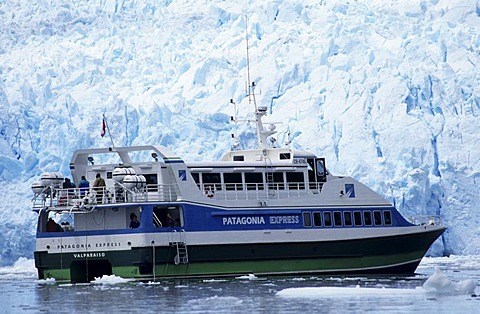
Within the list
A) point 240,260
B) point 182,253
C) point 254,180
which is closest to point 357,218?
point 254,180

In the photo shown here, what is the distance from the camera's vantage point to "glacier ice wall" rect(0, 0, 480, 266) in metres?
39.1

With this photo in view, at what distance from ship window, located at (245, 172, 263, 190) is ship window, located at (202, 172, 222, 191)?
718 millimetres

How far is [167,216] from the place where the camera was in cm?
2762

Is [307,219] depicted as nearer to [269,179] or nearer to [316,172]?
[269,179]

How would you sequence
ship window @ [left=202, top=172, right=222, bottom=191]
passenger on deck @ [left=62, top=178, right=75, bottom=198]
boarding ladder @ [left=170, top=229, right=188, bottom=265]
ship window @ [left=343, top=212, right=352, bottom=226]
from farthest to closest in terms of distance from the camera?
ship window @ [left=343, top=212, right=352, bottom=226] → ship window @ [left=202, top=172, right=222, bottom=191] → passenger on deck @ [left=62, top=178, right=75, bottom=198] → boarding ladder @ [left=170, top=229, right=188, bottom=265]

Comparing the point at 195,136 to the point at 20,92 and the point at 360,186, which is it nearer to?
the point at 20,92

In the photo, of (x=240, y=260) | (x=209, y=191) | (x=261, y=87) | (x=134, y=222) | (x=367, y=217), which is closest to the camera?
(x=134, y=222)

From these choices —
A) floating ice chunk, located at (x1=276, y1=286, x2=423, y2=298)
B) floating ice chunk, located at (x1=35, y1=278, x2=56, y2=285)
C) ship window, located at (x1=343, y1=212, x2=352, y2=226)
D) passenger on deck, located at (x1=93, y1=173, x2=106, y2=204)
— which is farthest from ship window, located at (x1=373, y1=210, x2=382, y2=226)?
floating ice chunk, located at (x1=35, y1=278, x2=56, y2=285)

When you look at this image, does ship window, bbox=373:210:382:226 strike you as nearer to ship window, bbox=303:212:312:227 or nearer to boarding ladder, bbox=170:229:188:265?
ship window, bbox=303:212:312:227

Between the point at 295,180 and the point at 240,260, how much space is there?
2922 millimetres

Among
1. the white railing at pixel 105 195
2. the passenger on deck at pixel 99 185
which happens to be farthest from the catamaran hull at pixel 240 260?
the passenger on deck at pixel 99 185

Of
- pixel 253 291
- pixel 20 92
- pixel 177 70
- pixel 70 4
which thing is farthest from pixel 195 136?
pixel 253 291

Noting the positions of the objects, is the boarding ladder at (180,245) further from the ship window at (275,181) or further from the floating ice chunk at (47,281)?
the floating ice chunk at (47,281)

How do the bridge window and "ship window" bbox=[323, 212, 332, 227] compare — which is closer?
the bridge window
